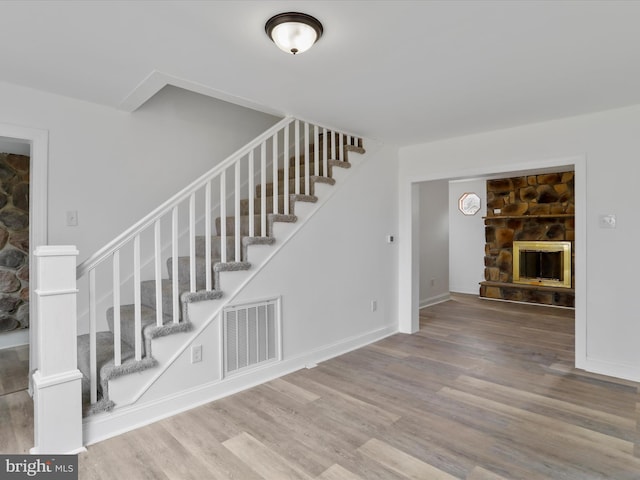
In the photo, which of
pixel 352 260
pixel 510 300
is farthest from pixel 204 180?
pixel 510 300

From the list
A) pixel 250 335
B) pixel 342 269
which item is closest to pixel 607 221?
pixel 342 269

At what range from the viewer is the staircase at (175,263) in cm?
230

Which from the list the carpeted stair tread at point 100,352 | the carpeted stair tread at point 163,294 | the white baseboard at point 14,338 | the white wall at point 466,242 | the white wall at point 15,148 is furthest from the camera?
the white wall at point 466,242

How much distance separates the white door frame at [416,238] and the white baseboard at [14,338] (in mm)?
4327

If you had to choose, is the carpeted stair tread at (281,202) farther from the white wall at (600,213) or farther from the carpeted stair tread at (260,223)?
the white wall at (600,213)

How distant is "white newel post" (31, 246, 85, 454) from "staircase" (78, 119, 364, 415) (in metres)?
0.13

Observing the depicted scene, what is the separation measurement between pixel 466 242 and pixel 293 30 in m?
6.50

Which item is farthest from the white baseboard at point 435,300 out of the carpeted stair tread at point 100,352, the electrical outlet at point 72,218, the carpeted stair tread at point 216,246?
the electrical outlet at point 72,218

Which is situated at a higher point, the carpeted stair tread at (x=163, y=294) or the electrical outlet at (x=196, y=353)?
the carpeted stair tread at (x=163, y=294)

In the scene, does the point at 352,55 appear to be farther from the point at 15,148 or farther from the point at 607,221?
the point at 15,148

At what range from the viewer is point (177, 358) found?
2.56 meters

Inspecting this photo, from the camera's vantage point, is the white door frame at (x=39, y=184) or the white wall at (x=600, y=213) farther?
the white wall at (x=600, y=213)

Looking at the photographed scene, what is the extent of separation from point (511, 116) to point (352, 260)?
6.59ft

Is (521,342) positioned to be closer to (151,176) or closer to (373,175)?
(373,175)
